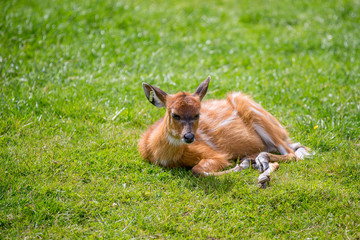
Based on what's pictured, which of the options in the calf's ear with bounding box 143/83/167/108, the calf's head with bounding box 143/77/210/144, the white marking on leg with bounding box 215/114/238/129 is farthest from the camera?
the white marking on leg with bounding box 215/114/238/129

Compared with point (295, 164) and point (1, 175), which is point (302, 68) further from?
point (1, 175)

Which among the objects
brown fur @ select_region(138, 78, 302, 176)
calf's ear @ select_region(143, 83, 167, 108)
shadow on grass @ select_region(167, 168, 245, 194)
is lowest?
shadow on grass @ select_region(167, 168, 245, 194)

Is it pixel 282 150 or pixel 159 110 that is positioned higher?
pixel 159 110

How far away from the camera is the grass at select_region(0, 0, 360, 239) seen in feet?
15.0

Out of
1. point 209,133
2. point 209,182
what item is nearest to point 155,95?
point 209,133

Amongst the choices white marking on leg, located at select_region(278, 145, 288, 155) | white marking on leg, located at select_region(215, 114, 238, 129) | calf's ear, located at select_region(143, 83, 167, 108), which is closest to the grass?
white marking on leg, located at select_region(278, 145, 288, 155)

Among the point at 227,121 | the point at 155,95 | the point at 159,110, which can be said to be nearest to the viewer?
the point at 155,95

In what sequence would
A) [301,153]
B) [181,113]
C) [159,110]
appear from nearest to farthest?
1. [181,113]
2. [301,153]
3. [159,110]

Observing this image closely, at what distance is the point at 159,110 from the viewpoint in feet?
23.3

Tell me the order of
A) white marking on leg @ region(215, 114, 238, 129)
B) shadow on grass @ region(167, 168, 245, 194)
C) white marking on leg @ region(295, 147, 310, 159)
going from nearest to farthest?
shadow on grass @ region(167, 168, 245, 194) < white marking on leg @ region(295, 147, 310, 159) < white marking on leg @ region(215, 114, 238, 129)

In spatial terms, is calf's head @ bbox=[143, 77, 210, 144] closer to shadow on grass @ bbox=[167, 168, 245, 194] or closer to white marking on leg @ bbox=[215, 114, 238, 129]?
shadow on grass @ bbox=[167, 168, 245, 194]

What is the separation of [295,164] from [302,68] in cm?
343

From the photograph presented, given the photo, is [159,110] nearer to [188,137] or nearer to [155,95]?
[155,95]

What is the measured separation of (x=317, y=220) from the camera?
4574mm
